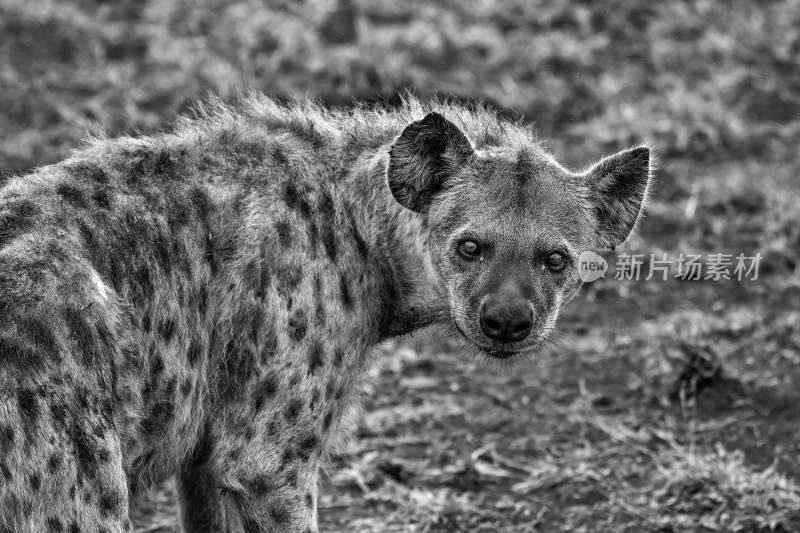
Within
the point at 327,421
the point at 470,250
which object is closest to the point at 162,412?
the point at 327,421

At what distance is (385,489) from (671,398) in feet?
5.25

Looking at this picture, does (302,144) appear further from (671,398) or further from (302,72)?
(302,72)

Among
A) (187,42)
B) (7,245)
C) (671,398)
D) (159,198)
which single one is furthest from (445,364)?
(187,42)

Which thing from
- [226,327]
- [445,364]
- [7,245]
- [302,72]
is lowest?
[445,364]

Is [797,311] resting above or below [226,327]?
below

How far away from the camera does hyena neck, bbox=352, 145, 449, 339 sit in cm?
462

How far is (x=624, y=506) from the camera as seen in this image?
546cm


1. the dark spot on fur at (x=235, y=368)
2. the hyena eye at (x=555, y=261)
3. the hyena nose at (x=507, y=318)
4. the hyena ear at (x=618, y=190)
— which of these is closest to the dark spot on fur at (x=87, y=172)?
the dark spot on fur at (x=235, y=368)

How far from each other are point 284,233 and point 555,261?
94 centimetres

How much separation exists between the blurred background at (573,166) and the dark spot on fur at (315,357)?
2.49 feet

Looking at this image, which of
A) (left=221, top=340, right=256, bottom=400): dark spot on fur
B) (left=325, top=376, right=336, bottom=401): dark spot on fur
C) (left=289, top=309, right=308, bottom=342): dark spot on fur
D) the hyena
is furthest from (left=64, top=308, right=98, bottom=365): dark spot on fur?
(left=325, top=376, right=336, bottom=401): dark spot on fur

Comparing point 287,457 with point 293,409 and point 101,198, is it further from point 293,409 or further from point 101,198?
point 101,198

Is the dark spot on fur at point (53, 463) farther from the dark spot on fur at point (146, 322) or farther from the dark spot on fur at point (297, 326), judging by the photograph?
the dark spot on fur at point (297, 326)

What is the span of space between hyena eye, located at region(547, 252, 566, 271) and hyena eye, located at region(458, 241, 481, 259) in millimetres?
246
